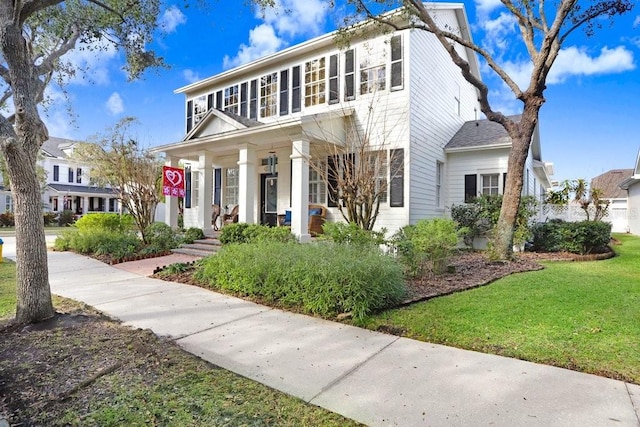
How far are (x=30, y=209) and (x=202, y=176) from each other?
8214 mm

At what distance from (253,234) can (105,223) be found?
6.97m

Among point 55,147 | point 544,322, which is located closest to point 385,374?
point 544,322

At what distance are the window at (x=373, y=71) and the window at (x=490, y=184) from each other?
15.3 ft

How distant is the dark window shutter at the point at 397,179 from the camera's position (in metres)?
10.1

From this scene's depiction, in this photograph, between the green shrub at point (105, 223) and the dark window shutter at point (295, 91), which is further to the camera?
the green shrub at point (105, 223)

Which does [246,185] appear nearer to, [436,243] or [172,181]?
[172,181]

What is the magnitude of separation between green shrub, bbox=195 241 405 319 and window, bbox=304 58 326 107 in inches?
274

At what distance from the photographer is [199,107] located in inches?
628

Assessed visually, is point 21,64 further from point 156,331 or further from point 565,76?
point 565,76

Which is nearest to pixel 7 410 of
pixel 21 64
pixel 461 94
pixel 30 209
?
pixel 30 209

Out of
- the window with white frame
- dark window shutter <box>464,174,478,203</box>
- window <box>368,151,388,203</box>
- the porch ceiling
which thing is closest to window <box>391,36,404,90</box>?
the porch ceiling

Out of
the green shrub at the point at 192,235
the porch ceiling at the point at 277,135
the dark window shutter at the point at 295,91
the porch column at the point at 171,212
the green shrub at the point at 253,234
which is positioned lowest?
the green shrub at the point at 192,235

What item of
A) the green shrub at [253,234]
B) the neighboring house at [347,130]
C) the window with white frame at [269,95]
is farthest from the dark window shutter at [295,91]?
the green shrub at [253,234]

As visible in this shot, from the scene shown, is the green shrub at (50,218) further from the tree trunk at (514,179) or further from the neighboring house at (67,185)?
the tree trunk at (514,179)
